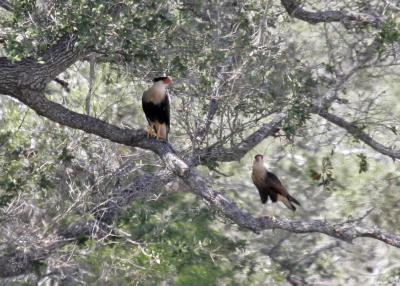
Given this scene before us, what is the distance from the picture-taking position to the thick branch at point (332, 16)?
810 cm

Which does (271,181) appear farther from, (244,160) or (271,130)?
(244,160)

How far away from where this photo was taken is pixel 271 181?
27.8 feet

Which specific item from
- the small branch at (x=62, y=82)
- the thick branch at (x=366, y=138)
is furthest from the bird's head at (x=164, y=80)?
the thick branch at (x=366, y=138)

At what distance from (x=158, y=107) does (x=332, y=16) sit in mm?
2387

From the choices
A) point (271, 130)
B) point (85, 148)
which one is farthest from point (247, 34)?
point (85, 148)

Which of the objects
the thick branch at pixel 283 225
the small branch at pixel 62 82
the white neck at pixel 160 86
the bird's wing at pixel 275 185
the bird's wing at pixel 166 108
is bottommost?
the thick branch at pixel 283 225

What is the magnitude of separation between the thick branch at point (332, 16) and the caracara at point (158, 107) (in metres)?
1.85

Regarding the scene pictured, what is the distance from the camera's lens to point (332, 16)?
8195 mm

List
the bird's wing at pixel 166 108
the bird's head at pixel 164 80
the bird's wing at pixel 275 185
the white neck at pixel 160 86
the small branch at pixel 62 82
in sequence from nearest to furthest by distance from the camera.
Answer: the bird's head at pixel 164 80
the white neck at pixel 160 86
the bird's wing at pixel 166 108
the bird's wing at pixel 275 185
the small branch at pixel 62 82

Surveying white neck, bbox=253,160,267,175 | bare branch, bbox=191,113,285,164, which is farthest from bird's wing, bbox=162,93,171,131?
white neck, bbox=253,160,267,175

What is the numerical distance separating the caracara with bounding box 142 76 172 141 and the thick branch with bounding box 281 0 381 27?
72.8 inches

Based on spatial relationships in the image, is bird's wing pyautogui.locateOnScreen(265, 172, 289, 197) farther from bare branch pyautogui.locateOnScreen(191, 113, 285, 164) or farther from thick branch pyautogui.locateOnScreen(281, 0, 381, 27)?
thick branch pyautogui.locateOnScreen(281, 0, 381, 27)

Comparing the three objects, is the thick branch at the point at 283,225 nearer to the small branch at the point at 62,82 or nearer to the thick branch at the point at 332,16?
the thick branch at the point at 332,16

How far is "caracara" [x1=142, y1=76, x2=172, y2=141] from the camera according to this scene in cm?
791
